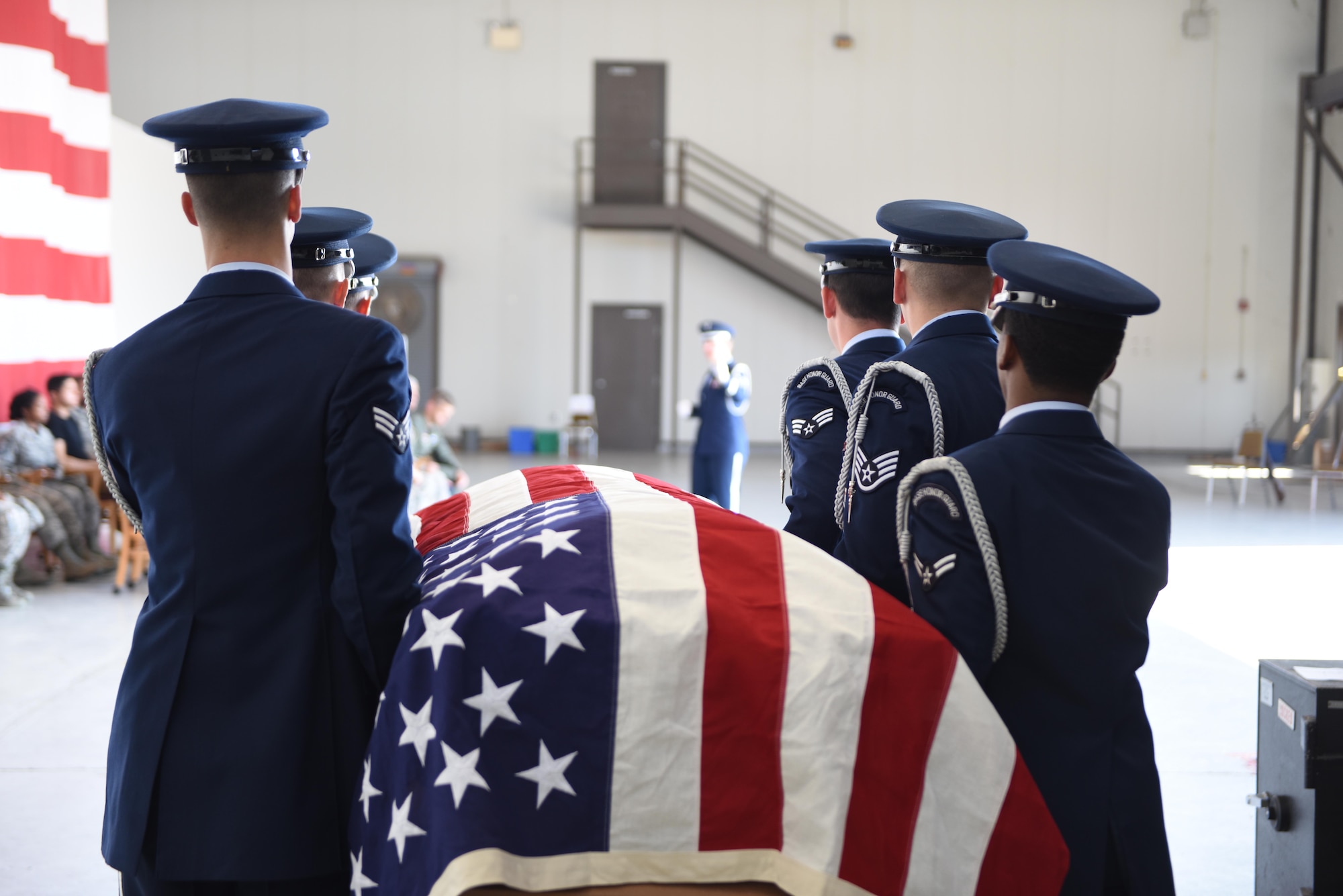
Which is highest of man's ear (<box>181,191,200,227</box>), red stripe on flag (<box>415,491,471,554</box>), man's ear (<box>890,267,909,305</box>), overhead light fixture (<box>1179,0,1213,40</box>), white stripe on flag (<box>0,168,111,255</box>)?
overhead light fixture (<box>1179,0,1213,40</box>)

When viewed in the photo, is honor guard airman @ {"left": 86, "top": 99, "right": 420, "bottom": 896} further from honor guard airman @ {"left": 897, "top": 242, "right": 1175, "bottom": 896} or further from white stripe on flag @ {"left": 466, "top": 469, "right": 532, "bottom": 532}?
honor guard airman @ {"left": 897, "top": 242, "right": 1175, "bottom": 896}

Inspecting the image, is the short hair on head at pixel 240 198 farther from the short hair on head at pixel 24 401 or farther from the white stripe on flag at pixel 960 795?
the short hair on head at pixel 24 401

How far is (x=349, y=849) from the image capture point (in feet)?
4.66

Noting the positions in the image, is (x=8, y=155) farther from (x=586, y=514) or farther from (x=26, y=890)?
(x=586, y=514)

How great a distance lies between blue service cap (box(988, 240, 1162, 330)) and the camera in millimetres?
1469

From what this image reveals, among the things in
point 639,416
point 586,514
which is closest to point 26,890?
point 586,514

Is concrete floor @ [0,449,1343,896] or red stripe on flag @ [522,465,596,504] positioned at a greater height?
red stripe on flag @ [522,465,596,504]

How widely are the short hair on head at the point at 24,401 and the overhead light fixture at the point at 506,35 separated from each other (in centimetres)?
935

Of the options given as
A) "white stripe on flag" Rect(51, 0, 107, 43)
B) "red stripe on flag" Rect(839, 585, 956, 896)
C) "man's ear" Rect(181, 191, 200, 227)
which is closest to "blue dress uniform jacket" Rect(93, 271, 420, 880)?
"man's ear" Rect(181, 191, 200, 227)

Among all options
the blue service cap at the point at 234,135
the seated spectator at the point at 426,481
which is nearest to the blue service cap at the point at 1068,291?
the blue service cap at the point at 234,135

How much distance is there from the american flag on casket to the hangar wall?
13.5 meters

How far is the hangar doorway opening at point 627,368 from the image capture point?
14906 millimetres

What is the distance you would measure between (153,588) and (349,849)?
0.45 meters

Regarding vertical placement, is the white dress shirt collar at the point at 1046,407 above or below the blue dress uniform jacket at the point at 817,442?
above
